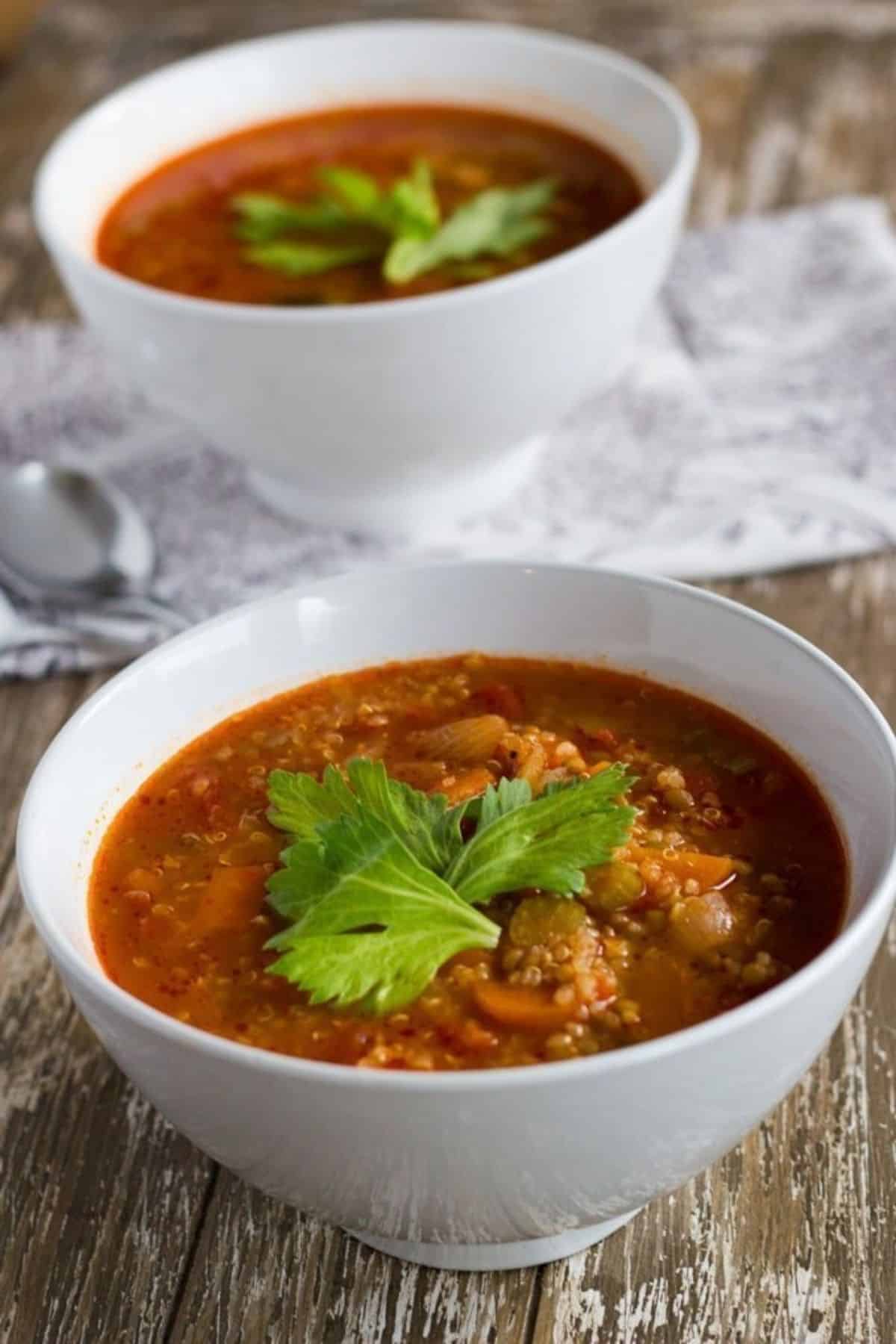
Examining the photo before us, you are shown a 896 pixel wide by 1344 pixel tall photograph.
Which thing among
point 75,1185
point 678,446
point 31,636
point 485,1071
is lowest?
point 678,446

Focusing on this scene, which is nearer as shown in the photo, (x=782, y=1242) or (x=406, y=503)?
(x=782, y=1242)

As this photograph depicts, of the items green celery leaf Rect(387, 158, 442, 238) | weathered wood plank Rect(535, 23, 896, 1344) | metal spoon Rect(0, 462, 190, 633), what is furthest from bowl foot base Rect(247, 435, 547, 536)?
weathered wood plank Rect(535, 23, 896, 1344)

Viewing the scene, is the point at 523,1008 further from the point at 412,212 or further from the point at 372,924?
the point at 412,212

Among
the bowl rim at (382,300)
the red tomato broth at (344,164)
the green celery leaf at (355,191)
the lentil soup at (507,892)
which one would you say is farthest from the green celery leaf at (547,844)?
the green celery leaf at (355,191)

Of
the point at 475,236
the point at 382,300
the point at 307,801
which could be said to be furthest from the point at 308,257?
the point at 307,801

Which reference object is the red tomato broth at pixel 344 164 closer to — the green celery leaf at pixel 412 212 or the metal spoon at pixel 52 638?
the green celery leaf at pixel 412 212

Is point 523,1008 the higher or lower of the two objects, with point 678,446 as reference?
higher

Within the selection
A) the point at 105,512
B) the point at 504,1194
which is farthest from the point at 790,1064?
the point at 105,512
